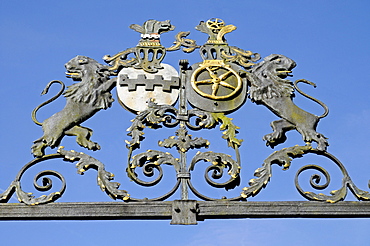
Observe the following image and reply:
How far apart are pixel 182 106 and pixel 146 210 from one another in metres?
1.33

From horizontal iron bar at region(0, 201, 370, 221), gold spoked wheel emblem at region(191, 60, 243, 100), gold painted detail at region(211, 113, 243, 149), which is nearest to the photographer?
horizontal iron bar at region(0, 201, 370, 221)

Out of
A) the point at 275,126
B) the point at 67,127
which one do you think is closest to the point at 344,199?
the point at 275,126

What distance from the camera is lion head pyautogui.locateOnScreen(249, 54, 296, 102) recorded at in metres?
11.1

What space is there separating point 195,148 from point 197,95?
0.72 meters

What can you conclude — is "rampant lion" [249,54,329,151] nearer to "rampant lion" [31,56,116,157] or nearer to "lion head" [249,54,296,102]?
"lion head" [249,54,296,102]

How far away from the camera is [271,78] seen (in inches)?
441

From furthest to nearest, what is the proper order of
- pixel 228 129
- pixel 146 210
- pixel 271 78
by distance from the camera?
pixel 271 78, pixel 228 129, pixel 146 210

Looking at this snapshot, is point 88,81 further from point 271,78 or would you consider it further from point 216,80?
point 271,78

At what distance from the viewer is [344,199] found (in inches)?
408

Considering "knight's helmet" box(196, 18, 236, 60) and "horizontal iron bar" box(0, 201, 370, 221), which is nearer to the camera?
"horizontal iron bar" box(0, 201, 370, 221)

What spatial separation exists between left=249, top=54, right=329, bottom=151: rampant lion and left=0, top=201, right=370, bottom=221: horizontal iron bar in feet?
2.66

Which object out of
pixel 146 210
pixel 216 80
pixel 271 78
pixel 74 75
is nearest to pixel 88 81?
pixel 74 75

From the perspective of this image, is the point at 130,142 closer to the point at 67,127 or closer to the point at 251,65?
A: the point at 67,127

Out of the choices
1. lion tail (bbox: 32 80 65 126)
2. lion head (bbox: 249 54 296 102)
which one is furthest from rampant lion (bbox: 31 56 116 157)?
lion head (bbox: 249 54 296 102)
